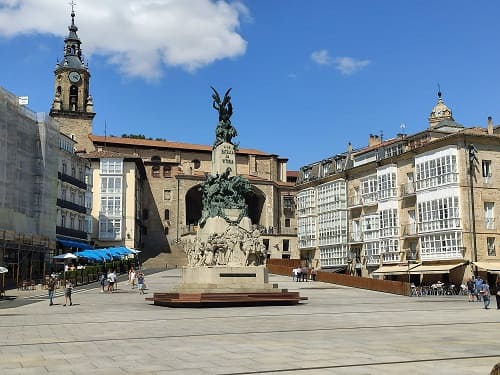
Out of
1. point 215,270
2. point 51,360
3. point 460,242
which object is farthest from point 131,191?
point 51,360

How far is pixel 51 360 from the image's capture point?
11258mm

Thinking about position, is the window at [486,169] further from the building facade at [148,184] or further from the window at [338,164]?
the building facade at [148,184]

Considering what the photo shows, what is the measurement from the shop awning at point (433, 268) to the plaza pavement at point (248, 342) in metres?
22.3

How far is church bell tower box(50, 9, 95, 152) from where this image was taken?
286 feet

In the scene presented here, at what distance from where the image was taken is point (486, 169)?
4750 cm

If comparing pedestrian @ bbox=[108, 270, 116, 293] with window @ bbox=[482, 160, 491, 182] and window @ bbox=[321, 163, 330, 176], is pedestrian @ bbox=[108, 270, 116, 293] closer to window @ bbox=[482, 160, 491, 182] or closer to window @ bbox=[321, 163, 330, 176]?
window @ bbox=[482, 160, 491, 182]

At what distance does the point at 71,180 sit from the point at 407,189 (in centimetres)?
3662

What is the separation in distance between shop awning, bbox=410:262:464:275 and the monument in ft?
69.2

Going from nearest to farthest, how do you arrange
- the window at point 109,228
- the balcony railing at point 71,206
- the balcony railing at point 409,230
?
1. the balcony railing at point 409,230
2. the balcony railing at point 71,206
3. the window at point 109,228

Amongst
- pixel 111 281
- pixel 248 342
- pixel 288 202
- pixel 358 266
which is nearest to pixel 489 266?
pixel 358 266

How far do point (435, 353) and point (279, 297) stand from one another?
50.5 ft

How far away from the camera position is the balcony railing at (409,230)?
168 feet

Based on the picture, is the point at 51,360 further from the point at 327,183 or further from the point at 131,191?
the point at 131,191

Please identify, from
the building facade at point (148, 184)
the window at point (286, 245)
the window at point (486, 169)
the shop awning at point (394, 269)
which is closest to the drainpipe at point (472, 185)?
the window at point (486, 169)
